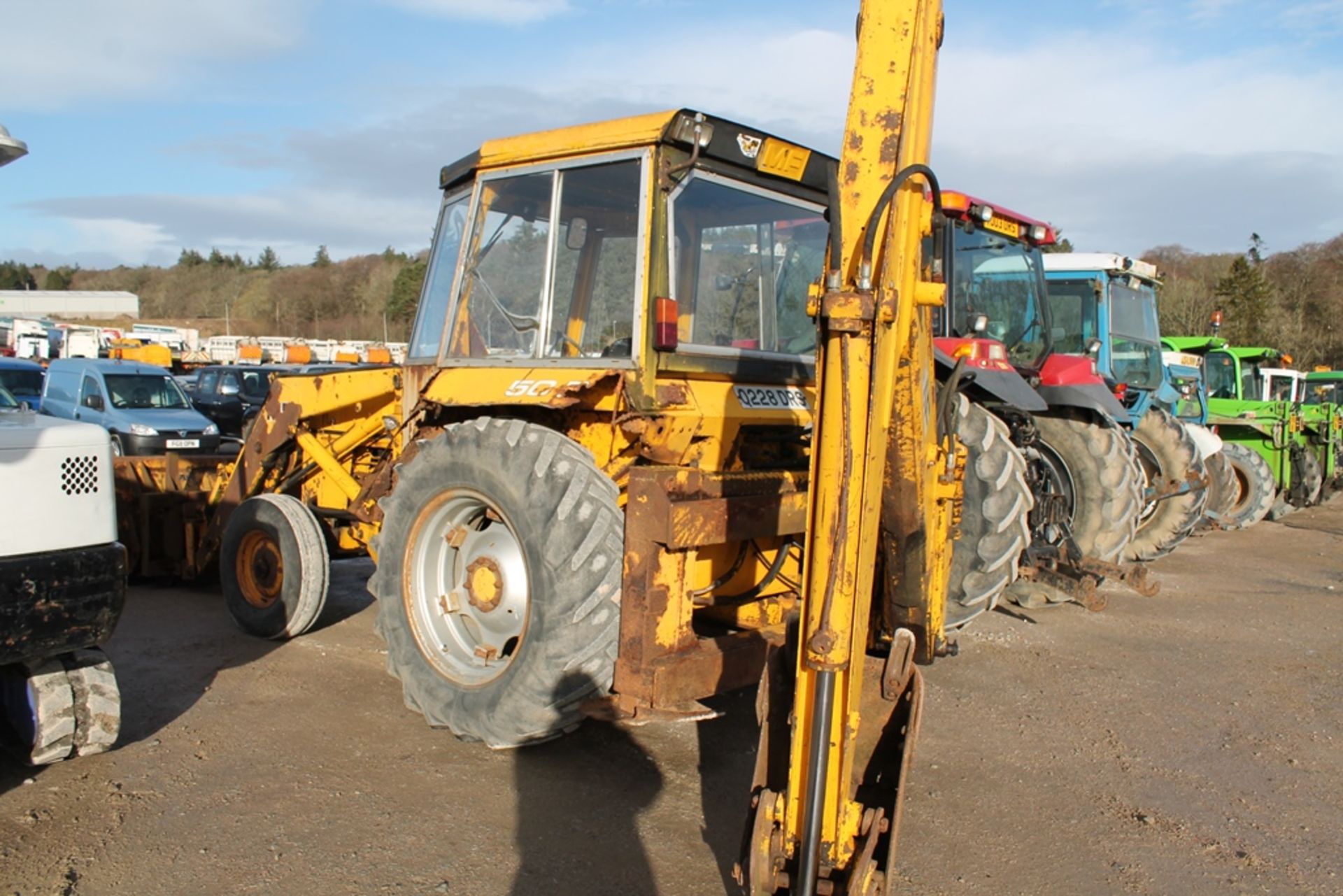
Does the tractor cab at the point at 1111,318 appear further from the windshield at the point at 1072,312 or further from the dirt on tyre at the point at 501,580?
the dirt on tyre at the point at 501,580

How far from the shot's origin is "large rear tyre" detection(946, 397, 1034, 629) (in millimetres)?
5504

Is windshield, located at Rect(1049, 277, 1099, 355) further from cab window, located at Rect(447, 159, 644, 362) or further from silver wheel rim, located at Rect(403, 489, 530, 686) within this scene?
silver wheel rim, located at Rect(403, 489, 530, 686)

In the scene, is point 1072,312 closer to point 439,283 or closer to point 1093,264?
point 1093,264

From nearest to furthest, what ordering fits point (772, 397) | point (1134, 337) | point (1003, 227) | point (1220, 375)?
1. point (772, 397)
2. point (1003, 227)
3. point (1134, 337)
4. point (1220, 375)

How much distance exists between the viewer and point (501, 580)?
4.23m

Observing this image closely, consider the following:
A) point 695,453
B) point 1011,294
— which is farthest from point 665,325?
point 1011,294

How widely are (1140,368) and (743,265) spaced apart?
755 centimetres

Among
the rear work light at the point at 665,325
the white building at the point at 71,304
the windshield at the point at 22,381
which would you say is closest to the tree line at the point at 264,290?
the white building at the point at 71,304

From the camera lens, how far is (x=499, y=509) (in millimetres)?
4020

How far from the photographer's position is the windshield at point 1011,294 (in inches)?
318

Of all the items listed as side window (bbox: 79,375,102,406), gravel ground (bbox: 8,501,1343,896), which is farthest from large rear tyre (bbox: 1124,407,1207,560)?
side window (bbox: 79,375,102,406)

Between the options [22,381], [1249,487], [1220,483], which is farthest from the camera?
[22,381]

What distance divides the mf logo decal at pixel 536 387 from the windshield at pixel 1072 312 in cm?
726

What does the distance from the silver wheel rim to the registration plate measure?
16.1ft
